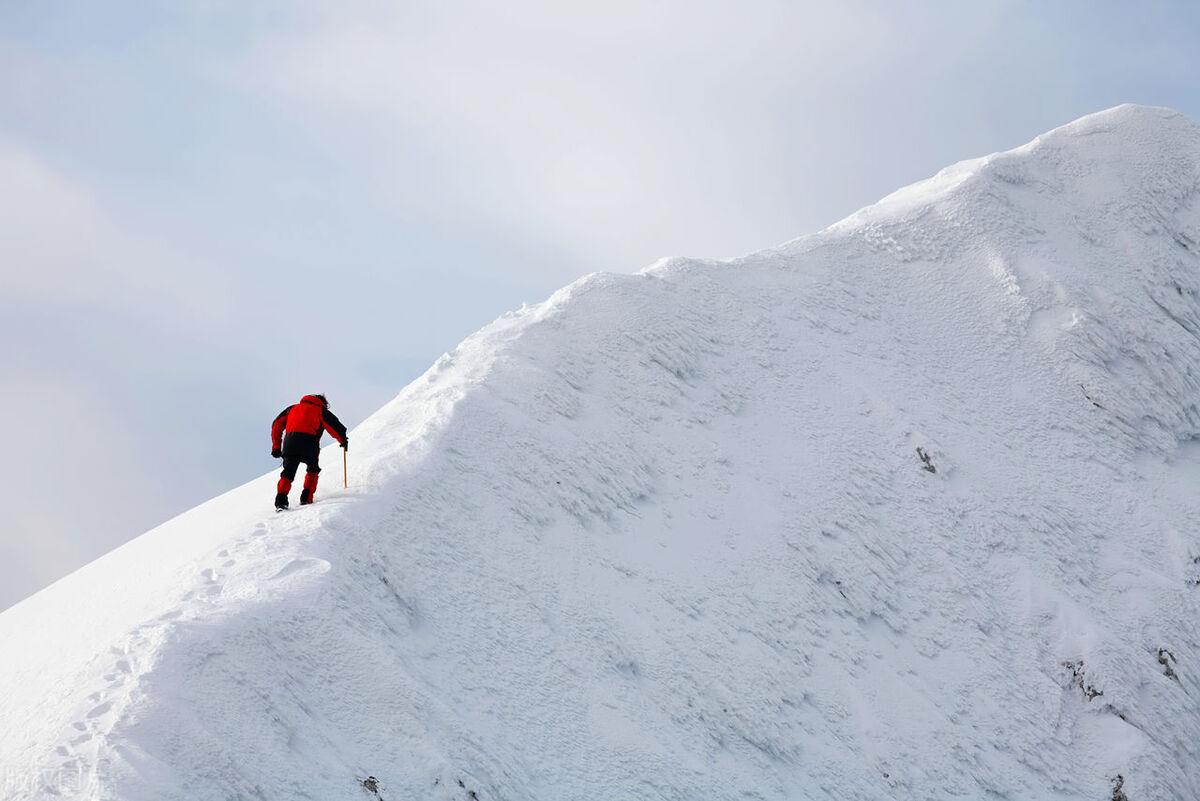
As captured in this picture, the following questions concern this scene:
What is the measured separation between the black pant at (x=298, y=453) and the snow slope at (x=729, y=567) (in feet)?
1.97

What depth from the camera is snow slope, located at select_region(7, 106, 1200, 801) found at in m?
12.3

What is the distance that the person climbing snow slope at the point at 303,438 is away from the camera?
623 inches

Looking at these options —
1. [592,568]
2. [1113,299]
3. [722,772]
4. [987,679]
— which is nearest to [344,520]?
[592,568]

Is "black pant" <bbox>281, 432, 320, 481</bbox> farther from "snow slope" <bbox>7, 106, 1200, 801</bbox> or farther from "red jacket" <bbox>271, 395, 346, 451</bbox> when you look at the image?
"snow slope" <bbox>7, 106, 1200, 801</bbox>

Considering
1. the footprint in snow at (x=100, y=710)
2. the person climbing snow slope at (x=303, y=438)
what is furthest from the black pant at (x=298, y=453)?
the footprint in snow at (x=100, y=710)

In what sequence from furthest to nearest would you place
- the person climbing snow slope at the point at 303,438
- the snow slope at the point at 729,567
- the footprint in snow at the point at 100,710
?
the person climbing snow slope at the point at 303,438 → the snow slope at the point at 729,567 → the footprint in snow at the point at 100,710

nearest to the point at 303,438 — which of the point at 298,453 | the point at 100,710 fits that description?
the point at 298,453

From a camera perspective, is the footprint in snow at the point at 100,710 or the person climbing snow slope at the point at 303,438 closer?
the footprint in snow at the point at 100,710

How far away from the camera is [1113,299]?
81.2 feet

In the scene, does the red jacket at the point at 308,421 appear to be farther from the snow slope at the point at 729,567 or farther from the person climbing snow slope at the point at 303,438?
the snow slope at the point at 729,567

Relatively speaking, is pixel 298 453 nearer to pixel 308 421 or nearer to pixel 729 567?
pixel 308 421

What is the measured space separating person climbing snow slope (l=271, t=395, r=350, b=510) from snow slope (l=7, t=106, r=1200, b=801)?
54 centimetres

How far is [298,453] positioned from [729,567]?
6.53 metres

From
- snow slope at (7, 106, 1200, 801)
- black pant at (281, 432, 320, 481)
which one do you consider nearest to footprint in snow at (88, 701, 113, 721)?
snow slope at (7, 106, 1200, 801)
